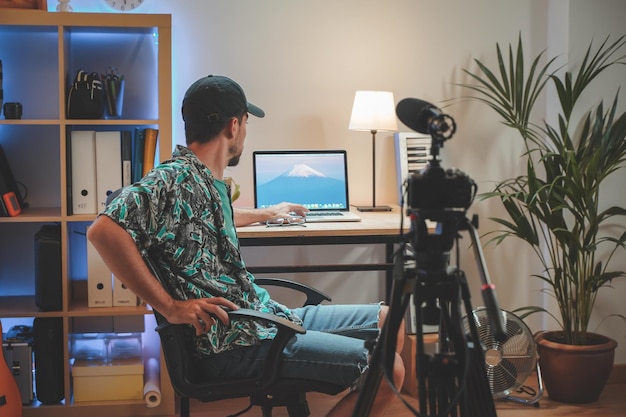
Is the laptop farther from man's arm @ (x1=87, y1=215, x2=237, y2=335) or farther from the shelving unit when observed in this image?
man's arm @ (x1=87, y1=215, x2=237, y2=335)

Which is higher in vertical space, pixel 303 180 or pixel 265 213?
pixel 303 180

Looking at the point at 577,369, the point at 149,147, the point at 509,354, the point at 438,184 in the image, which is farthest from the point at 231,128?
the point at 577,369

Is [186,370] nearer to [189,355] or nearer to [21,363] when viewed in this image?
[189,355]

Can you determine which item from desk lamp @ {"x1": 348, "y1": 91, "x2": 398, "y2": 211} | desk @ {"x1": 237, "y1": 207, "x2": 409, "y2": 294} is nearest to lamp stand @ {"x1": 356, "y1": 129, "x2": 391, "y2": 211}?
desk lamp @ {"x1": 348, "y1": 91, "x2": 398, "y2": 211}

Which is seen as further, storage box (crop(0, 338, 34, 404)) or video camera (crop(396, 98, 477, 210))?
storage box (crop(0, 338, 34, 404))

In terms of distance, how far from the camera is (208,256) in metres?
2.09

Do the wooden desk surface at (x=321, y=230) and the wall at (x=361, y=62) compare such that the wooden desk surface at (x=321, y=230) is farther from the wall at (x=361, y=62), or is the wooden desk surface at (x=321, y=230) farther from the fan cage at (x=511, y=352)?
the wall at (x=361, y=62)

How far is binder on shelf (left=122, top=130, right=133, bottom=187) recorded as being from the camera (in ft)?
10.1

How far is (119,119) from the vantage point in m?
3.12

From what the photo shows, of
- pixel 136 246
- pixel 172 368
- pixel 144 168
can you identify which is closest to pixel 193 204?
pixel 136 246

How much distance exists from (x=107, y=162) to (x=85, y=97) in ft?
0.88

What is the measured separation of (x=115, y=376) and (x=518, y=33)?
2.41 m

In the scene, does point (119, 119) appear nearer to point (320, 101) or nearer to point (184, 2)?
point (184, 2)

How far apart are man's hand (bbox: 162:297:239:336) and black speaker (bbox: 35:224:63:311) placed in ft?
4.19
